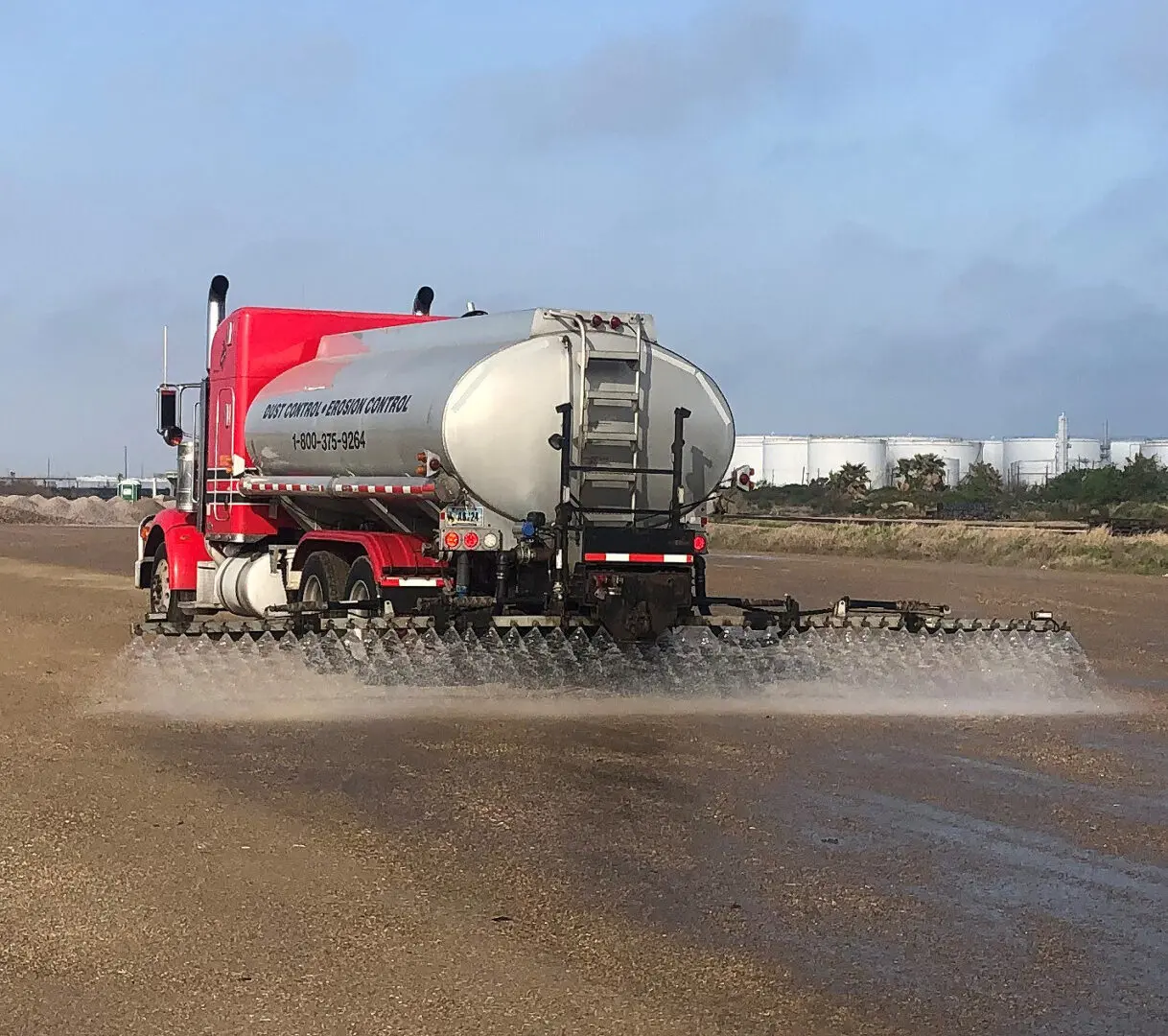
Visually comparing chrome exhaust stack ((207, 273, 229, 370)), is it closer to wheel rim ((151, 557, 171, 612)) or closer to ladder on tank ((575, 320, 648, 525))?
wheel rim ((151, 557, 171, 612))

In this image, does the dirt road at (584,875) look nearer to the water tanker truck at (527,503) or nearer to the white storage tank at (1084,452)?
the water tanker truck at (527,503)

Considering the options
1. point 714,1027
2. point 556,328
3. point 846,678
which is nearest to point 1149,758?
point 846,678

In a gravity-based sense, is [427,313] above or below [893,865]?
above

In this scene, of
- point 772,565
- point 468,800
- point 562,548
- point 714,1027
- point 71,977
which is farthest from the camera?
point 772,565

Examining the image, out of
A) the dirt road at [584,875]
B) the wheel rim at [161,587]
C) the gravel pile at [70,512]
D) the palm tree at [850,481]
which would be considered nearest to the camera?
the dirt road at [584,875]

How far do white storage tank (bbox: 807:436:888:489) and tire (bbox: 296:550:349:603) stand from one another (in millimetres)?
98824

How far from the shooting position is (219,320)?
17500 mm

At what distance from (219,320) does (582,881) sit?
11.6 m

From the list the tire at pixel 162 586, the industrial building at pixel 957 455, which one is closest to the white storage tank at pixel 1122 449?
the industrial building at pixel 957 455

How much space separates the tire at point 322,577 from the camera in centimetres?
1481

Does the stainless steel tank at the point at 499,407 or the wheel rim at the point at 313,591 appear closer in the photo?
the stainless steel tank at the point at 499,407

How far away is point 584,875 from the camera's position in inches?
287

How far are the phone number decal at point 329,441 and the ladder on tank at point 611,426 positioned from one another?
2.15m

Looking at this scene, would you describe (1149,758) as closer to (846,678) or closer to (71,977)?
(846,678)
